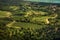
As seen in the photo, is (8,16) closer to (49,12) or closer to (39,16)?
(39,16)

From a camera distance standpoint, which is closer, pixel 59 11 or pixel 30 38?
pixel 30 38

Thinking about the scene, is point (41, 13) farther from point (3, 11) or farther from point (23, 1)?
point (3, 11)

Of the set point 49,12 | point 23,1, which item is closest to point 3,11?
point 23,1

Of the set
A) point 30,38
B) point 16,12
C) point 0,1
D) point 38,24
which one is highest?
point 0,1

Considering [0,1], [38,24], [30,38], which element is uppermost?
[0,1]

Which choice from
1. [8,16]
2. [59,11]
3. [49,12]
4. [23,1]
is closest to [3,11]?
[8,16]

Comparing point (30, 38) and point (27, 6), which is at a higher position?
point (27, 6)
